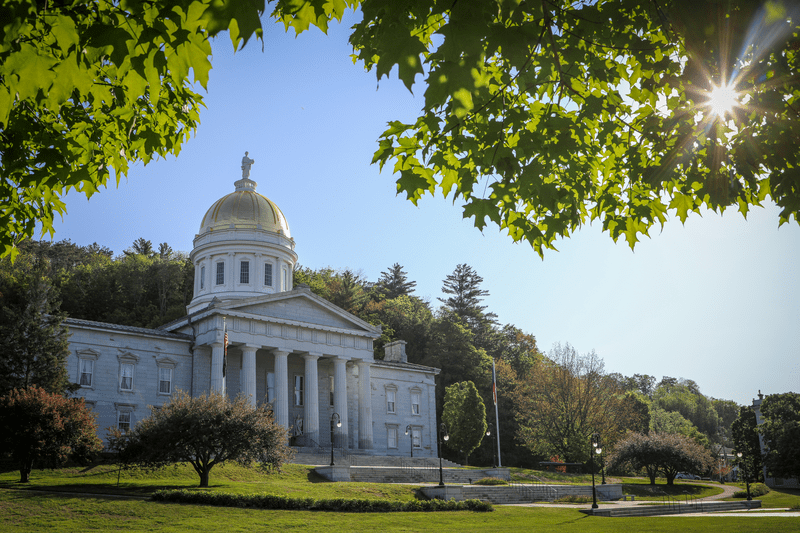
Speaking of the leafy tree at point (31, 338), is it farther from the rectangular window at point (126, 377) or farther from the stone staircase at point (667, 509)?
the stone staircase at point (667, 509)

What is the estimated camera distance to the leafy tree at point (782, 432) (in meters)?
57.0

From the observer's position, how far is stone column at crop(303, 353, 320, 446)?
4862 cm

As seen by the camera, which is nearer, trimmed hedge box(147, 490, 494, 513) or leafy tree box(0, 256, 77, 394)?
trimmed hedge box(147, 490, 494, 513)

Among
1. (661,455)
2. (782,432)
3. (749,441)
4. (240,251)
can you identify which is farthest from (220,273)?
(749,441)

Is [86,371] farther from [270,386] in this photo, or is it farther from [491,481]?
[491,481]

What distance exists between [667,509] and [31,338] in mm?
36143

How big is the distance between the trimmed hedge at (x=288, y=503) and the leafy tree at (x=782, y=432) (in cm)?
4404

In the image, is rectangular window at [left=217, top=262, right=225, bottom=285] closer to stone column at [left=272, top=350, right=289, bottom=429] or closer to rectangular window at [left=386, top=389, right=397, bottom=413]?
stone column at [left=272, top=350, right=289, bottom=429]

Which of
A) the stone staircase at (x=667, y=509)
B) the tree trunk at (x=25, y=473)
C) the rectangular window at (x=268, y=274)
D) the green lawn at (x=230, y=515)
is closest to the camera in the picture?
the green lawn at (x=230, y=515)

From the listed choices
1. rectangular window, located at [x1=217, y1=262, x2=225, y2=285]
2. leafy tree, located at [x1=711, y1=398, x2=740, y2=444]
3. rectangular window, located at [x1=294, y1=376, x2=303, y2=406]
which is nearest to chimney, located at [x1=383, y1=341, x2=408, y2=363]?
rectangular window, located at [x1=294, y1=376, x2=303, y2=406]

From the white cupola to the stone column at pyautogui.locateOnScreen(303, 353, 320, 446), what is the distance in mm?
8380

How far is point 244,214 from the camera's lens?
183 ft

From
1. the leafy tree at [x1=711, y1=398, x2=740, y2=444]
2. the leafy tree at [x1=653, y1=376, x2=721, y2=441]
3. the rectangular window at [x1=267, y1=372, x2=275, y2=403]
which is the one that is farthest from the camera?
the leafy tree at [x1=711, y1=398, x2=740, y2=444]

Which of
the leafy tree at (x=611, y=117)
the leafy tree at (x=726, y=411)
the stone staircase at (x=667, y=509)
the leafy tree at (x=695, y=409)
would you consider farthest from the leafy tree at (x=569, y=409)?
the leafy tree at (x=726, y=411)
